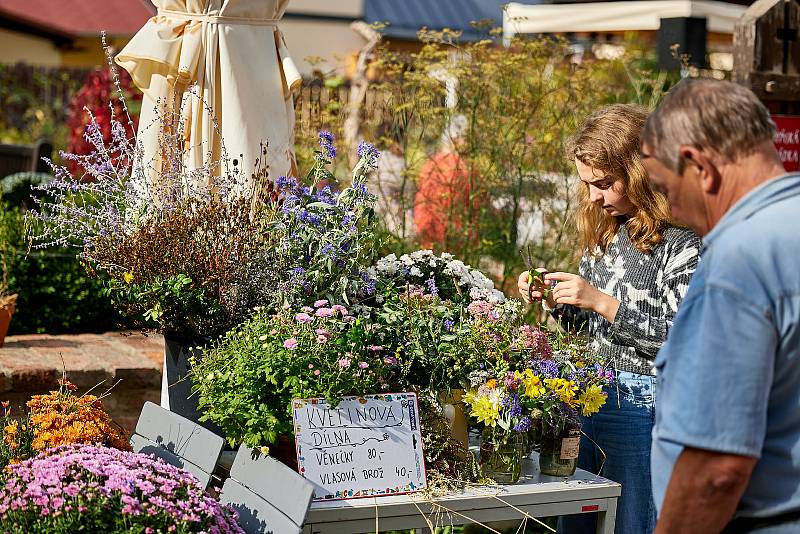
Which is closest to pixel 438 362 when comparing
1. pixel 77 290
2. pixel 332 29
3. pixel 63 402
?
pixel 63 402

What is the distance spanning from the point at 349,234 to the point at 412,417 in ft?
1.68

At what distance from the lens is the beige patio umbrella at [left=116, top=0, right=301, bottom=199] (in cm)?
355

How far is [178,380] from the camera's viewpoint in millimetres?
2859

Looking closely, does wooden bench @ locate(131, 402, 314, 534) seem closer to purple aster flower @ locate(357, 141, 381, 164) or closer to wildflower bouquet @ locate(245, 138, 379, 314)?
wildflower bouquet @ locate(245, 138, 379, 314)

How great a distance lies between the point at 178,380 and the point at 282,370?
531 millimetres

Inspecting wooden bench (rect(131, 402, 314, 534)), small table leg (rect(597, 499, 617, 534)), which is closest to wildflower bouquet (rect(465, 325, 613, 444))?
small table leg (rect(597, 499, 617, 534))

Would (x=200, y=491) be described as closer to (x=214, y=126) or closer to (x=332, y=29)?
(x=214, y=126)

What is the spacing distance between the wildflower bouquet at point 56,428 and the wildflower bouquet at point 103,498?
0.73ft

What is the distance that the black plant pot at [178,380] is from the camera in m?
2.84

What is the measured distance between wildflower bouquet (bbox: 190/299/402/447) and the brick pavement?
1182 mm

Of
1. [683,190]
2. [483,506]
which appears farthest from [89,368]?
[683,190]

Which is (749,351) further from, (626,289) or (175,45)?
(175,45)

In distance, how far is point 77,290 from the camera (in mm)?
4727

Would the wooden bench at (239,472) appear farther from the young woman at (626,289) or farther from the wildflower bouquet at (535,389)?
the young woman at (626,289)
